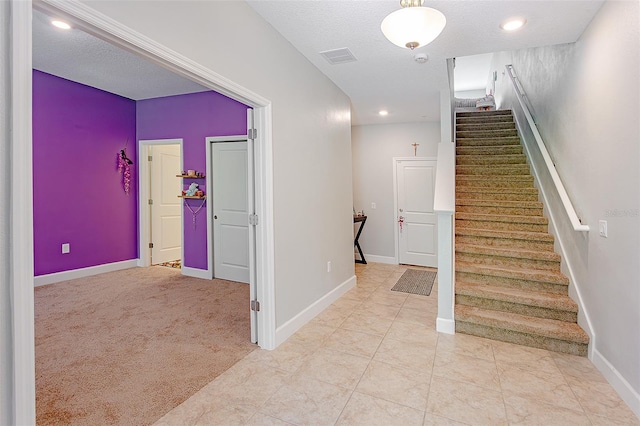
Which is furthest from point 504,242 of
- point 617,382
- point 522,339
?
point 617,382

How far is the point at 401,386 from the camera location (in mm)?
2121

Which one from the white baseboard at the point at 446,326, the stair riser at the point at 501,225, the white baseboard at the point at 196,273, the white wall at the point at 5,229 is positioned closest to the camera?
the white wall at the point at 5,229

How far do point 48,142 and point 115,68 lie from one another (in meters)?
1.41

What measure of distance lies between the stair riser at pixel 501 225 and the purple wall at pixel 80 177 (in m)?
5.06

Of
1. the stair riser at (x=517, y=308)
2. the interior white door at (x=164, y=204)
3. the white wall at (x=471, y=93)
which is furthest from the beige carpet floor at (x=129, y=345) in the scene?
the white wall at (x=471, y=93)

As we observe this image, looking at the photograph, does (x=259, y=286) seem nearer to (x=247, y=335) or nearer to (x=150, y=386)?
(x=247, y=335)

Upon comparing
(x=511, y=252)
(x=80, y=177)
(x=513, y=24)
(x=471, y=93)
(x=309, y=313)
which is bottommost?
(x=309, y=313)

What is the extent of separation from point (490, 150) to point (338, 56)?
125 inches

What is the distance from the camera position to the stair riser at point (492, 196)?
4.09m

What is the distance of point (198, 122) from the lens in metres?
4.86

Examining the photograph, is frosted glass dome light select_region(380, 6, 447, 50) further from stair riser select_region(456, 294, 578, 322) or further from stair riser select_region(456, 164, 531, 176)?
stair riser select_region(456, 164, 531, 176)

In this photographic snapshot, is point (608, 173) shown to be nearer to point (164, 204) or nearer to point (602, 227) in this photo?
point (602, 227)

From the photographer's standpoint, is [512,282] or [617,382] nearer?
[617,382]

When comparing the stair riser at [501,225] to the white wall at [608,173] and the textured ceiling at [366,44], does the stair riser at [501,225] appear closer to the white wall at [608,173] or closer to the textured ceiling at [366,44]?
the white wall at [608,173]
